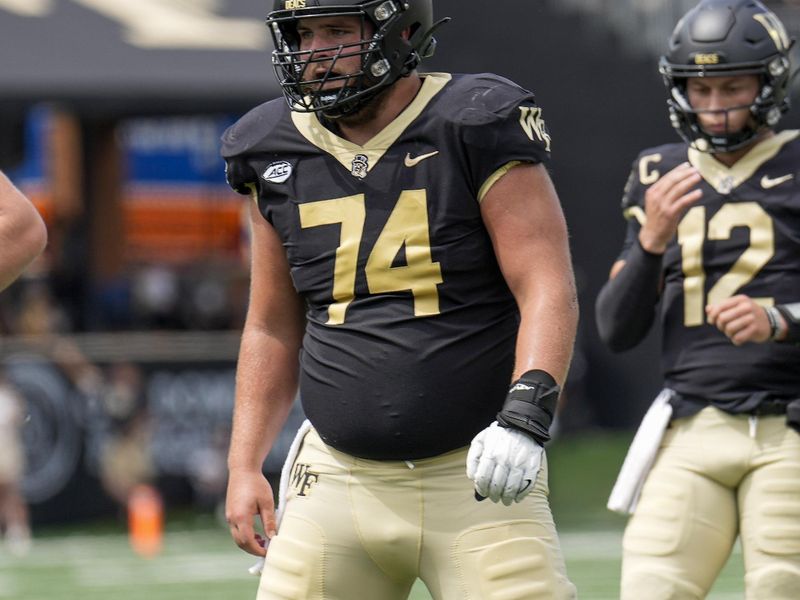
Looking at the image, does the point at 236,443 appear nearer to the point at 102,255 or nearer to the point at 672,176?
the point at 672,176

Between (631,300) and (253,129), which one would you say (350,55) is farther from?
(631,300)

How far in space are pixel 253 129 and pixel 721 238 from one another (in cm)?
156

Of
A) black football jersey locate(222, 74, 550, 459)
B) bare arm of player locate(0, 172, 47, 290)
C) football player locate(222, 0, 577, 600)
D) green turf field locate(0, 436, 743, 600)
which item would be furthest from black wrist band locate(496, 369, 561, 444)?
green turf field locate(0, 436, 743, 600)

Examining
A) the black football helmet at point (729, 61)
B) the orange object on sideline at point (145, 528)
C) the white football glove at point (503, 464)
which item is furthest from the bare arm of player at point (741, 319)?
the orange object on sideline at point (145, 528)

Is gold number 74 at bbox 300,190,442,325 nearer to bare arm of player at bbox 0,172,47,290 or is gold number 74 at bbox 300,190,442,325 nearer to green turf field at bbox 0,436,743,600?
bare arm of player at bbox 0,172,47,290

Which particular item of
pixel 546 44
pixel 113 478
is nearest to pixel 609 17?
pixel 546 44

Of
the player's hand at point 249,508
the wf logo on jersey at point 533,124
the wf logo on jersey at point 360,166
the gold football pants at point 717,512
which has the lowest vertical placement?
the gold football pants at point 717,512

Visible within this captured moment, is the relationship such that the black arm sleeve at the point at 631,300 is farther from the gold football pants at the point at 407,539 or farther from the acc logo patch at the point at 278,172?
the acc logo patch at the point at 278,172

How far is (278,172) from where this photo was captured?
3760 mm

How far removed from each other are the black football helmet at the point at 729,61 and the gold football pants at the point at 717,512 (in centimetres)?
79

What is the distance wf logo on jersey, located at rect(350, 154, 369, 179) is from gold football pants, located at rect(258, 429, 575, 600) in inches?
24.2

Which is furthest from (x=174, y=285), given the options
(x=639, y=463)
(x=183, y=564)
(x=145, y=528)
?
(x=639, y=463)

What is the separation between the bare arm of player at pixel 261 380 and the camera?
3889mm

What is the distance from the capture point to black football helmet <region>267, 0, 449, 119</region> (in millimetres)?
3645
